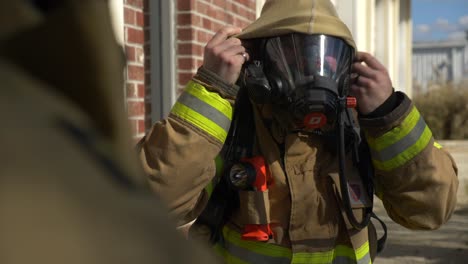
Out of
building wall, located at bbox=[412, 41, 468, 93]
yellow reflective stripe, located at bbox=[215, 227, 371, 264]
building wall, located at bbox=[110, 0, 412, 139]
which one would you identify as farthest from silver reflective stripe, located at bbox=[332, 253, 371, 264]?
building wall, located at bbox=[412, 41, 468, 93]

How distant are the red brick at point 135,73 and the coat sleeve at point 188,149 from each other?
4.80 feet

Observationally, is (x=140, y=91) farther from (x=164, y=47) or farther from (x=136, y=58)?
(x=164, y=47)

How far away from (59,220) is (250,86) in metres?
1.90

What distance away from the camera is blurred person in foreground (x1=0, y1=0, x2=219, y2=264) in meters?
0.32

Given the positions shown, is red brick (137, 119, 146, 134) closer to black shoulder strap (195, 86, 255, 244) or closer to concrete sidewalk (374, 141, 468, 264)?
black shoulder strap (195, 86, 255, 244)

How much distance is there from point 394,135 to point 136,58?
190 cm

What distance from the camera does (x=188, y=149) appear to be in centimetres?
210

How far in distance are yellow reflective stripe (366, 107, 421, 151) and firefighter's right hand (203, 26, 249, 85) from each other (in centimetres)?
48

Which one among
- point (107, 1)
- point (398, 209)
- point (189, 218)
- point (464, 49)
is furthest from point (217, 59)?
point (464, 49)

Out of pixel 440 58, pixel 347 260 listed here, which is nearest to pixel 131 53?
pixel 347 260

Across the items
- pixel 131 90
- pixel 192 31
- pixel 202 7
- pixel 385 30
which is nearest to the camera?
pixel 131 90

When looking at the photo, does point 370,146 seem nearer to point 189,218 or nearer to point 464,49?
point 189,218

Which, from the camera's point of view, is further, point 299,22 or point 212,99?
point 299,22

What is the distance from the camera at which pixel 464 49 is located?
121ft
